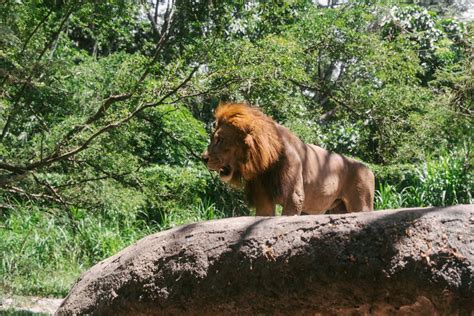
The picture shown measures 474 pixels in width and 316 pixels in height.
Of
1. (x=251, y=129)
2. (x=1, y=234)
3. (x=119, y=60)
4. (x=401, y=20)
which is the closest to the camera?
(x=251, y=129)

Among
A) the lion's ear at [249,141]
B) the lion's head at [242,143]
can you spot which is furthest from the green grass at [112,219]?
the lion's ear at [249,141]

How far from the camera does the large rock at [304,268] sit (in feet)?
10.5

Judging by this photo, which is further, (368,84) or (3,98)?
(368,84)

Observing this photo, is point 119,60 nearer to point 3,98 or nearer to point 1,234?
point 1,234

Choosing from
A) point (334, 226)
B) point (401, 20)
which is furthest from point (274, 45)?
point (401, 20)

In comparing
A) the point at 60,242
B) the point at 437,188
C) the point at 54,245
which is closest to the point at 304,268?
the point at 54,245

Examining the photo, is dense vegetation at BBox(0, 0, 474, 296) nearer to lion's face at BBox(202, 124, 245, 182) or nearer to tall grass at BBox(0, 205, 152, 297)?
tall grass at BBox(0, 205, 152, 297)

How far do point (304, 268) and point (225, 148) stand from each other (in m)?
3.08

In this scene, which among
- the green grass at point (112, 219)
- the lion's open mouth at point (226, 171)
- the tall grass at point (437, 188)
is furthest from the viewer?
the tall grass at point (437, 188)

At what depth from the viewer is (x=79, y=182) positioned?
776 cm

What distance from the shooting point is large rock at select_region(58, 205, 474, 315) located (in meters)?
3.21

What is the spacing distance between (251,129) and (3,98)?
2.85 metres

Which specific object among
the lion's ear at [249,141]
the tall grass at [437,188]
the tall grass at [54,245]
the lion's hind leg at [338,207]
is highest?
the lion's ear at [249,141]

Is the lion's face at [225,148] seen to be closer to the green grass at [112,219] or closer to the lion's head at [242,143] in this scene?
the lion's head at [242,143]
